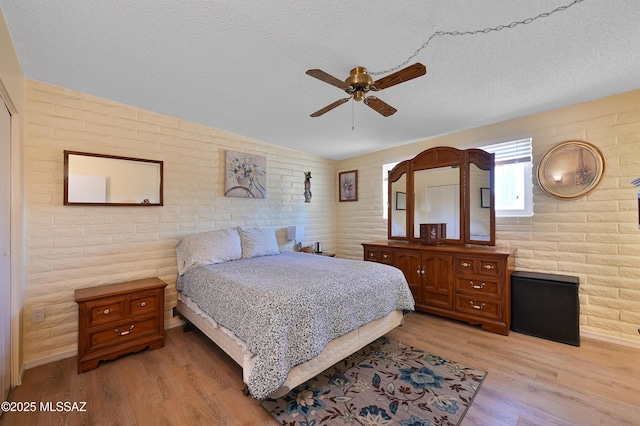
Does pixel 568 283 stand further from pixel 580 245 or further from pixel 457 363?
pixel 457 363

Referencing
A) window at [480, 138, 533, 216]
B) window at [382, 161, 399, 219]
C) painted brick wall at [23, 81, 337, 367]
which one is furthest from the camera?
window at [382, 161, 399, 219]

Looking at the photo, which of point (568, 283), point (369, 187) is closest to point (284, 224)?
point (369, 187)

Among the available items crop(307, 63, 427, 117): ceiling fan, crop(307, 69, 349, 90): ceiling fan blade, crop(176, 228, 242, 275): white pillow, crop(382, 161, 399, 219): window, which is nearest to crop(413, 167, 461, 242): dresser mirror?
crop(382, 161, 399, 219): window

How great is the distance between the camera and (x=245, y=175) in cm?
373

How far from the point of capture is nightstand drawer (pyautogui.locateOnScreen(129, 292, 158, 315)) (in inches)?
96.1

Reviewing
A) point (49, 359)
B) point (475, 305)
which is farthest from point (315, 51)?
point (49, 359)

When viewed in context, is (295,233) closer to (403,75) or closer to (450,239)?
(450,239)

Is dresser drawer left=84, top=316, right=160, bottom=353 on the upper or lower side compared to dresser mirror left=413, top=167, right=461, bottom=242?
lower

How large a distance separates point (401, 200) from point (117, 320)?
371 centimetres

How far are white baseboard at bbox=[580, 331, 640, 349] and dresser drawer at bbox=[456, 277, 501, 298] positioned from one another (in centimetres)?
91

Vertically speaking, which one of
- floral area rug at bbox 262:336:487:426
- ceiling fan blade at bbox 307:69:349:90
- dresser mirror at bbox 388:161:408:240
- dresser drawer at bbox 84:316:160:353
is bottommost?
floral area rug at bbox 262:336:487:426

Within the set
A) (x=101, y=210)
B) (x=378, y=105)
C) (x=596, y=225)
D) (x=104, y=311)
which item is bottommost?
(x=104, y=311)

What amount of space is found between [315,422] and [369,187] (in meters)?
3.63

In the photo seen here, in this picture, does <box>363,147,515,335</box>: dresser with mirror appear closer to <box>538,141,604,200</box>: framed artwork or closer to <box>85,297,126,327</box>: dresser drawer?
<box>538,141,604,200</box>: framed artwork
